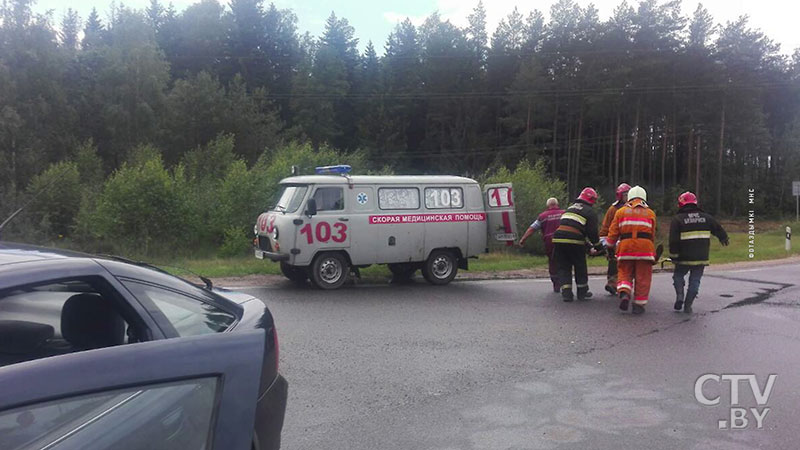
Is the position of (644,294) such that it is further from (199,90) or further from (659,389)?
(199,90)

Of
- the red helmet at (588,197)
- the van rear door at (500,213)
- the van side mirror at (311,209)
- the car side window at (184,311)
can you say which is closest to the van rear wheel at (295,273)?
the van side mirror at (311,209)

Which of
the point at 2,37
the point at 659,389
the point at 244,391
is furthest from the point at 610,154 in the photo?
the point at 244,391

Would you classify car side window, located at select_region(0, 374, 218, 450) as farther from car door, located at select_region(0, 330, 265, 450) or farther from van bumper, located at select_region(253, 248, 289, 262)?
van bumper, located at select_region(253, 248, 289, 262)

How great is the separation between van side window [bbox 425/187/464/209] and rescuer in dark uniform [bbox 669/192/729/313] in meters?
4.37

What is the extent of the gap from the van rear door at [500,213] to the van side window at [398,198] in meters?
1.71

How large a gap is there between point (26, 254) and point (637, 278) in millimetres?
9001

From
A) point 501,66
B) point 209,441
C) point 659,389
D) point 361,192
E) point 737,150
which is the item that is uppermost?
point 501,66

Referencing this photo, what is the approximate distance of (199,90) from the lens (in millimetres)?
53625

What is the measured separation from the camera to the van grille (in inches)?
499

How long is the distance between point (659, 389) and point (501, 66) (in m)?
62.5

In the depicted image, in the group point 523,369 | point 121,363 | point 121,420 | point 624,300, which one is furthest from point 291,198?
point 121,420

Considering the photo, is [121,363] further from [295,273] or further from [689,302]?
[295,273]

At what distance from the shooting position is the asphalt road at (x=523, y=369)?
5.14 m

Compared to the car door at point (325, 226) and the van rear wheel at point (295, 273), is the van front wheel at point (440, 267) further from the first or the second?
the van rear wheel at point (295, 273)
